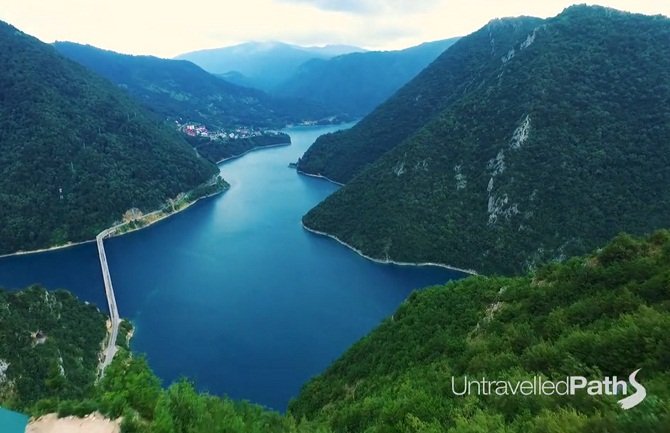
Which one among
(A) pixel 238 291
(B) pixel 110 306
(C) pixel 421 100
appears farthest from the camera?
(C) pixel 421 100

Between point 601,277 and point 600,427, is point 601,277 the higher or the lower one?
the lower one

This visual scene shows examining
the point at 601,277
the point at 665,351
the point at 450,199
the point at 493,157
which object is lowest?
the point at 450,199

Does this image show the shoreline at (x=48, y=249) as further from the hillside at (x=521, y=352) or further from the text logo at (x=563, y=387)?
the text logo at (x=563, y=387)

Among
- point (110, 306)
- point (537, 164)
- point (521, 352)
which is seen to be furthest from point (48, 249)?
point (521, 352)

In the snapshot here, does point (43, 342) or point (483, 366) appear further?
point (43, 342)

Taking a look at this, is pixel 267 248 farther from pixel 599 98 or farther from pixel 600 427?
pixel 600 427

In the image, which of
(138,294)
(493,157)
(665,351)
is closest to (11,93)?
(138,294)

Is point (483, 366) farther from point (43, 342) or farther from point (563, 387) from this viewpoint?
point (43, 342)
